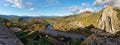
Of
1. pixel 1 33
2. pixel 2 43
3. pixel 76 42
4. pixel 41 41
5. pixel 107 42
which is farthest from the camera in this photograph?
pixel 76 42

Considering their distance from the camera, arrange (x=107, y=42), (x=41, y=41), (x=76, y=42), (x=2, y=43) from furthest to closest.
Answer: (x=76, y=42) < (x=41, y=41) < (x=107, y=42) < (x=2, y=43)

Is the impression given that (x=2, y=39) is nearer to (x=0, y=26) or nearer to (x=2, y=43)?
(x=2, y=43)

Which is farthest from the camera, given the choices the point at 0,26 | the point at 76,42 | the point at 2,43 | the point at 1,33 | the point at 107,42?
the point at 76,42

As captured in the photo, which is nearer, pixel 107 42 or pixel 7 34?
pixel 7 34

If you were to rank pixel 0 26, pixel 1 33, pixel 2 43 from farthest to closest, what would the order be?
1. pixel 0 26
2. pixel 1 33
3. pixel 2 43

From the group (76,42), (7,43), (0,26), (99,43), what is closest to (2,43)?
(7,43)

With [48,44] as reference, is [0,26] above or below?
above

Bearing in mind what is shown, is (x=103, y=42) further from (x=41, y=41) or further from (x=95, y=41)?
(x=41, y=41)

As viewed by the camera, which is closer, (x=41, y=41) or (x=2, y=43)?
(x=2, y=43)

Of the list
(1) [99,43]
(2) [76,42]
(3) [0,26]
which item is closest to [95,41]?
(1) [99,43]
